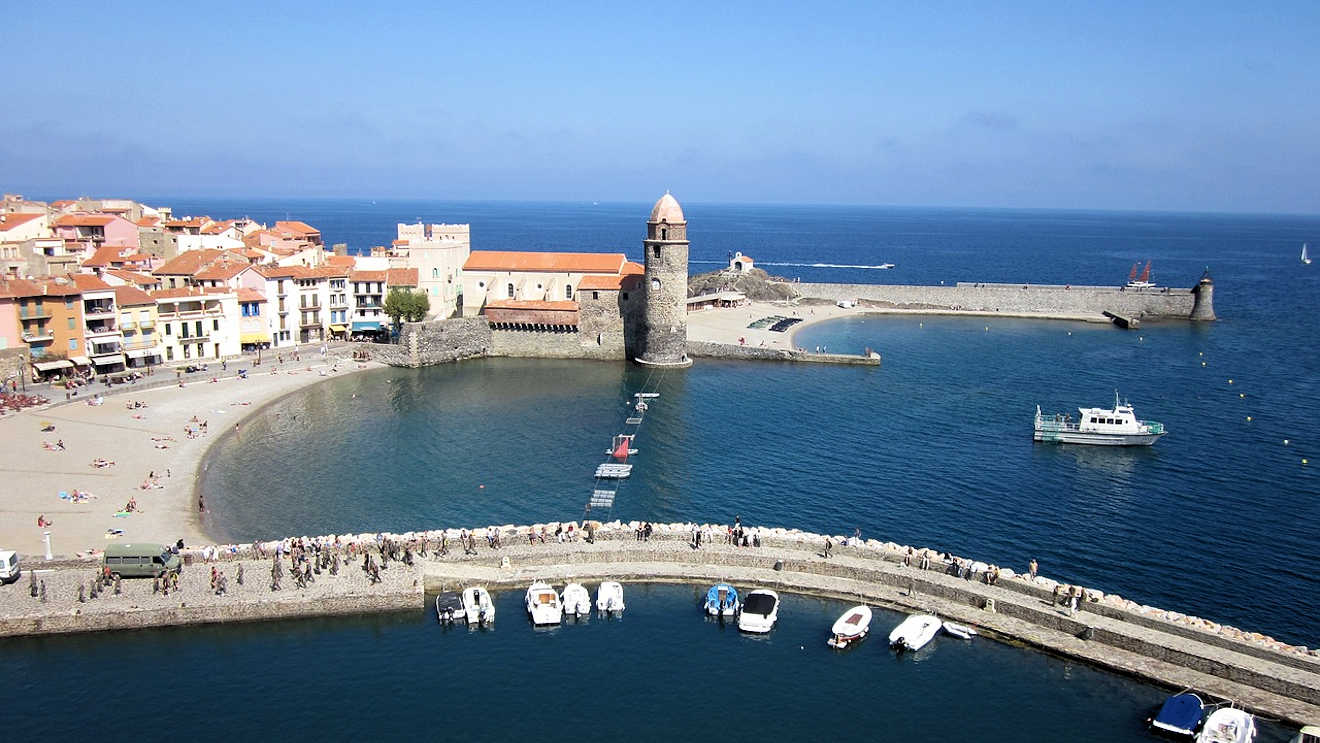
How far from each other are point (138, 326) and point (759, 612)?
162ft

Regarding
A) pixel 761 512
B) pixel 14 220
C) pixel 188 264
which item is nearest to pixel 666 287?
pixel 761 512

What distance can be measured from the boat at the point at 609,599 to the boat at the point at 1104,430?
28799mm

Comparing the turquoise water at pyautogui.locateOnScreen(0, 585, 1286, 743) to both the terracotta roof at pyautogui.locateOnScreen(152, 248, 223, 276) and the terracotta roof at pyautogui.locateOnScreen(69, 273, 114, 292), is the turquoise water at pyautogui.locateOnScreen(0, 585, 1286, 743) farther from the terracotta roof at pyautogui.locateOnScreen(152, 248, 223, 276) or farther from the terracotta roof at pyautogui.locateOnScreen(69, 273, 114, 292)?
the terracotta roof at pyautogui.locateOnScreen(152, 248, 223, 276)

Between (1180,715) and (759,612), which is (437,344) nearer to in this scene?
(759,612)

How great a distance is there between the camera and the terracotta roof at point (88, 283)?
184ft

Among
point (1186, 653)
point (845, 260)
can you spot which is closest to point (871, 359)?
point (1186, 653)

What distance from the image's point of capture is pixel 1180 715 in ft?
71.8

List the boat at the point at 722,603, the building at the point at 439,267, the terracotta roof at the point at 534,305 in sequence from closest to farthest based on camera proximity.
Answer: the boat at the point at 722,603
the terracotta roof at the point at 534,305
the building at the point at 439,267

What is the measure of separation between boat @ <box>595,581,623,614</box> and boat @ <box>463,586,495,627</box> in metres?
3.17

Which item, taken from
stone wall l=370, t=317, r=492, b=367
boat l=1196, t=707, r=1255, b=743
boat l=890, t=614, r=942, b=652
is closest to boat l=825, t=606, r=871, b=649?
boat l=890, t=614, r=942, b=652

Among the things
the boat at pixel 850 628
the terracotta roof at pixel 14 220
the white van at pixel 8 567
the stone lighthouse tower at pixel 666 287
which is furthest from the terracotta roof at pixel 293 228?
the boat at pixel 850 628

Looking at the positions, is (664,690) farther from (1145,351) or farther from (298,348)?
(1145,351)

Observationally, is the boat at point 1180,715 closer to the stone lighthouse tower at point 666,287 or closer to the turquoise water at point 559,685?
the turquoise water at point 559,685

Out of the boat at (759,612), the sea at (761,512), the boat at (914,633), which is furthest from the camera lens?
the boat at (759,612)
